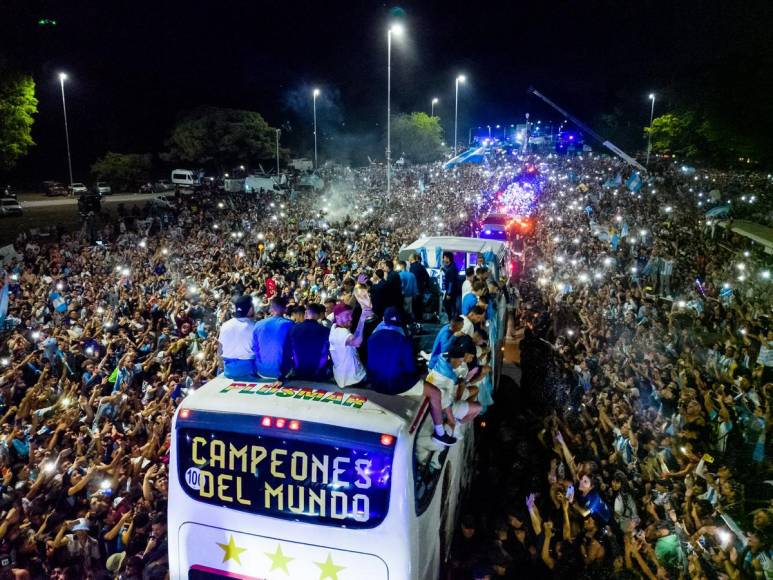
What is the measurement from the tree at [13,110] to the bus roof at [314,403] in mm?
30700

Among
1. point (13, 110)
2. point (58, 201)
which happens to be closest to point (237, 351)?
point (13, 110)

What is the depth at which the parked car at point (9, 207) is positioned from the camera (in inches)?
1117

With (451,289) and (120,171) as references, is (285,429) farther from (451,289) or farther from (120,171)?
(120,171)

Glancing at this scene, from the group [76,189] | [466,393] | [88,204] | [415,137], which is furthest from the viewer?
[415,137]

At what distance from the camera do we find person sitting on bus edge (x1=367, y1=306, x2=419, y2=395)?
4.44 meters

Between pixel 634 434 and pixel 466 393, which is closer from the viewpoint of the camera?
pixel 466 393

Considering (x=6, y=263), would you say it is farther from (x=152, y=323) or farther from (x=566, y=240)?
(x=566, y=240)

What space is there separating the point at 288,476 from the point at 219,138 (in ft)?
160

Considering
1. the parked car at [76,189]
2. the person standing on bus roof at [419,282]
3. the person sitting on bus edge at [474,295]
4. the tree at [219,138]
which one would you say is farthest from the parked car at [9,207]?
the person sitting on bus edge at [474,295]

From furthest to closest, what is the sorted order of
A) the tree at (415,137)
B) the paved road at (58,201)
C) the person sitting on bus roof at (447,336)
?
the tree at (415,137) < the paved road at (58,201) < the person sitting on bus roof at (447,336)

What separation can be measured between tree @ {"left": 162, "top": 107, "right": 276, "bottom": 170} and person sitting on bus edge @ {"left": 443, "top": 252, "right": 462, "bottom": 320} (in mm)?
42961

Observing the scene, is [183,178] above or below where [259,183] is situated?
above

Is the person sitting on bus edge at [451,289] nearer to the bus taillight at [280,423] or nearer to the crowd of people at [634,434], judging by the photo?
the crowd of people at [634,434]

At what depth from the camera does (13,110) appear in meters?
28.8
